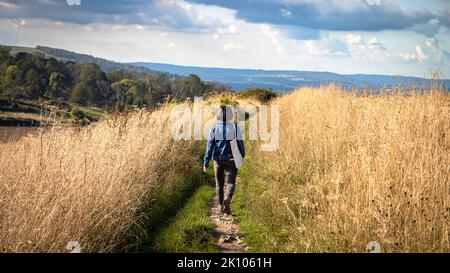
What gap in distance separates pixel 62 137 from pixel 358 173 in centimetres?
544

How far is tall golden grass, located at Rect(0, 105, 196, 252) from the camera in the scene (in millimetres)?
4805

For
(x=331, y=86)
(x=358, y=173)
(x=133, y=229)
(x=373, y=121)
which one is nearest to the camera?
(x=358, y=173)

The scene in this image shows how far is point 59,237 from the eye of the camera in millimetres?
4938

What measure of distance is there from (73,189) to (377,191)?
3.96 meters

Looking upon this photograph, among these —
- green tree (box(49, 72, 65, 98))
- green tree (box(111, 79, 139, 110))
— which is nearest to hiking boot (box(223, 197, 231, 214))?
green tree (box(111, 79, 139, 110))

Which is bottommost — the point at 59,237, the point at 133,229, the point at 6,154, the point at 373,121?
the point at 133,229

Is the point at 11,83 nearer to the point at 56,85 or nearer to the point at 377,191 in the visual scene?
the point at 56,85

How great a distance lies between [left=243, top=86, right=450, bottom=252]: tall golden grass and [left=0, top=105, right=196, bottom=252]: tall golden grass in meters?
2.26

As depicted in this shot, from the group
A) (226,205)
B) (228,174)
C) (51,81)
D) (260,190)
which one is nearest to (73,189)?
(226,205)

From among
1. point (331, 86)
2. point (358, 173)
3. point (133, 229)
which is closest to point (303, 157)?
point (358, 173)

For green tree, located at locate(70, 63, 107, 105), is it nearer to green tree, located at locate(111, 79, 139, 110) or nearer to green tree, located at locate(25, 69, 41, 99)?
green tree, located at locate(25, 69, 41, 99)

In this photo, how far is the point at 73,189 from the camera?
18.2 feet
